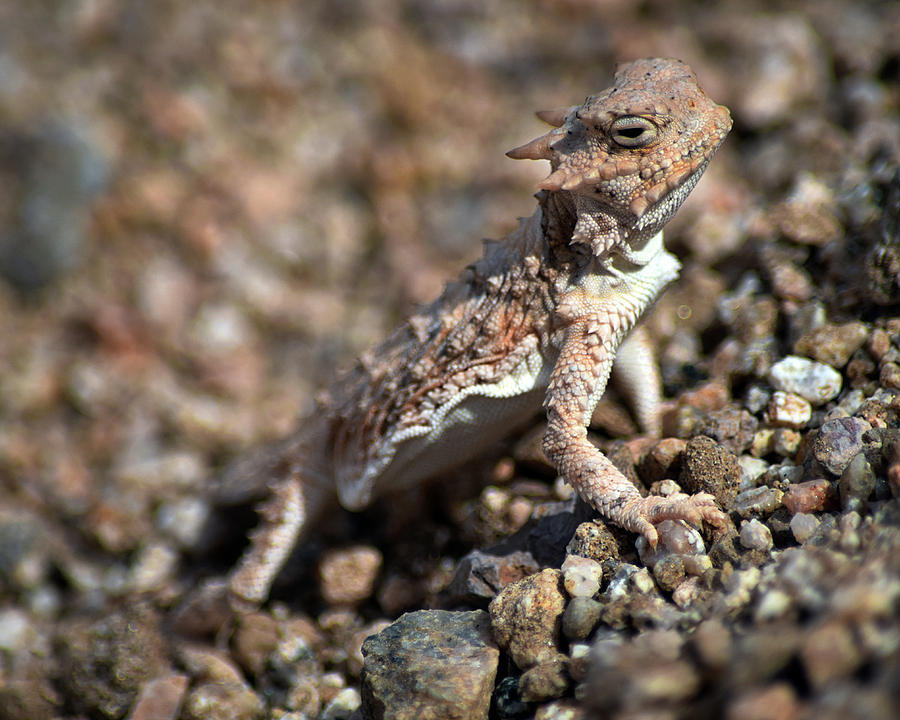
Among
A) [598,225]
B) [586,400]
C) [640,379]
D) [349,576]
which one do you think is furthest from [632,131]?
[349,576]

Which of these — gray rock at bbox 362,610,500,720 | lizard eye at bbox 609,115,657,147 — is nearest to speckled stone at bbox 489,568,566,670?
gray rock at bbox 362,610,500,720

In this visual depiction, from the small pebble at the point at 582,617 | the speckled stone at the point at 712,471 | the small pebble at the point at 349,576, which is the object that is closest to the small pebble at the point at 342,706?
the small pebble at the point at 349,576

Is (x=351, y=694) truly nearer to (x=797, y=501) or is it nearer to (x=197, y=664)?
(x=197, y=664)

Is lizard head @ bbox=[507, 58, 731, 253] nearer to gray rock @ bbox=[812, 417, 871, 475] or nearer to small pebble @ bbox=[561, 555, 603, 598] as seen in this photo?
gray rock @ bbox=[812, 417, 871, 475]

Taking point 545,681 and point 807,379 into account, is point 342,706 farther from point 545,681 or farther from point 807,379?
point 807,379

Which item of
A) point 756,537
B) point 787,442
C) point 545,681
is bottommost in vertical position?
point 545,681

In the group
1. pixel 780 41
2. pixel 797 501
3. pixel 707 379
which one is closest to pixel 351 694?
pixel 797 501

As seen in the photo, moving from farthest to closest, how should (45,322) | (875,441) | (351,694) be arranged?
1. (45,322)
2. (351,694)
3. (875,441)

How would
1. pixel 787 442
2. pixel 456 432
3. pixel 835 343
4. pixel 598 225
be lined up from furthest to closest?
1. pixel 456 432
2. pixel 835 343
3. pixel 787 442
4. pixel 598 225
